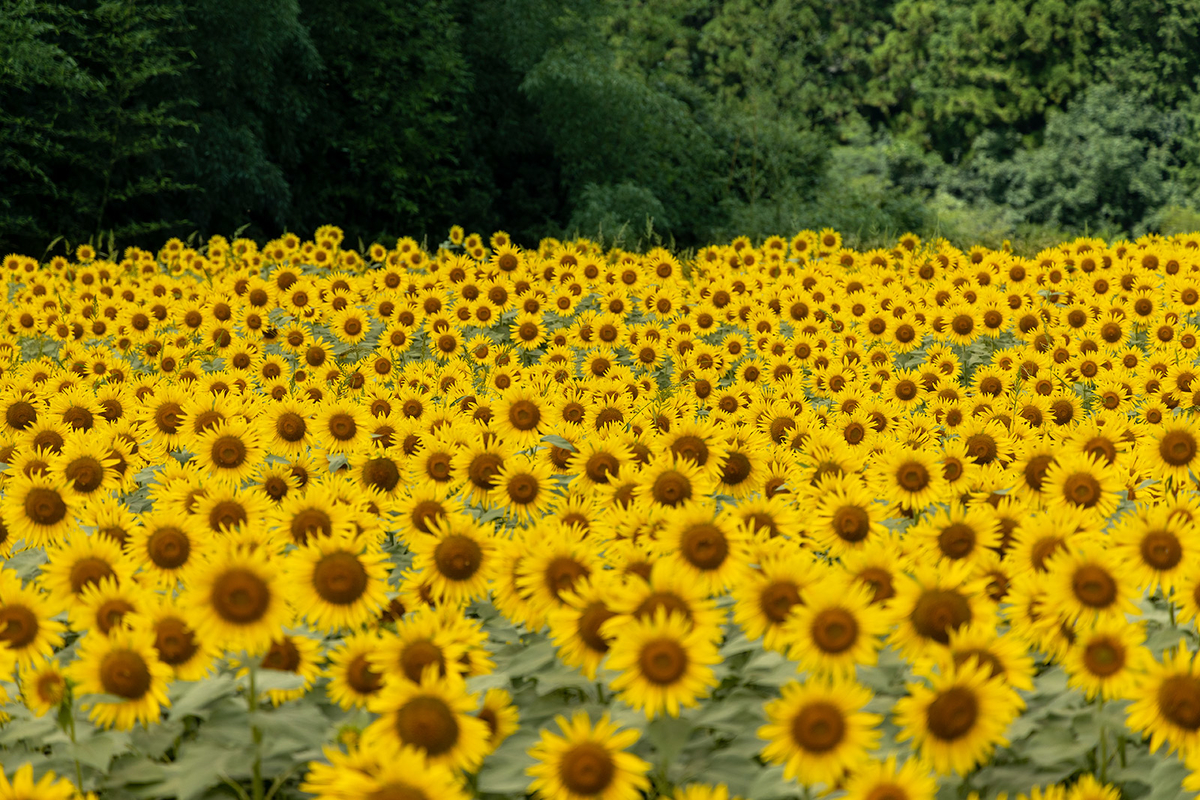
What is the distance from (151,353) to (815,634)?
5353mm

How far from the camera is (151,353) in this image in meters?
6.23

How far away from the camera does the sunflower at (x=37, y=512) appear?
2.96 meters

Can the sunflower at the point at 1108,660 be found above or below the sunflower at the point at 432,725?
above

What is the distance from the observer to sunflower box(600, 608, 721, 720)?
1.89m

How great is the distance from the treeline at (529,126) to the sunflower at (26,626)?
714cm

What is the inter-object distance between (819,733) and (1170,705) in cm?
67

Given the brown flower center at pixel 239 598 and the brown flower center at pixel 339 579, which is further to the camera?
the brown flower center at pixel 339 579

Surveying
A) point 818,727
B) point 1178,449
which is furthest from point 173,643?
point 1178,449

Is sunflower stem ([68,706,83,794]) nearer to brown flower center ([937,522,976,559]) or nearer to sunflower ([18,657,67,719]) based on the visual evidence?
sunflower ([18,657,67,719])

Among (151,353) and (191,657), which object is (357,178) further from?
(191,657)

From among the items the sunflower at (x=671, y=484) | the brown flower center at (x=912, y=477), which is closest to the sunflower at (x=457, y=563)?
the sunflower at (x=671, y=484)

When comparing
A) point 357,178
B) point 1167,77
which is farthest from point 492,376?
point 1167,77

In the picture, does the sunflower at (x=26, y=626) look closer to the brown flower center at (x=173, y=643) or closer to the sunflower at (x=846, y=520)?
the brown flower center at (x=173, y=643)

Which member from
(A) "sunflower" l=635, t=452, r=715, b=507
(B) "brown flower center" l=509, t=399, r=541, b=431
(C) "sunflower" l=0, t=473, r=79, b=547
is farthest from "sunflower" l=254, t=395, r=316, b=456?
(A) "sunflower" l=635, t=452, r=715, b=507
